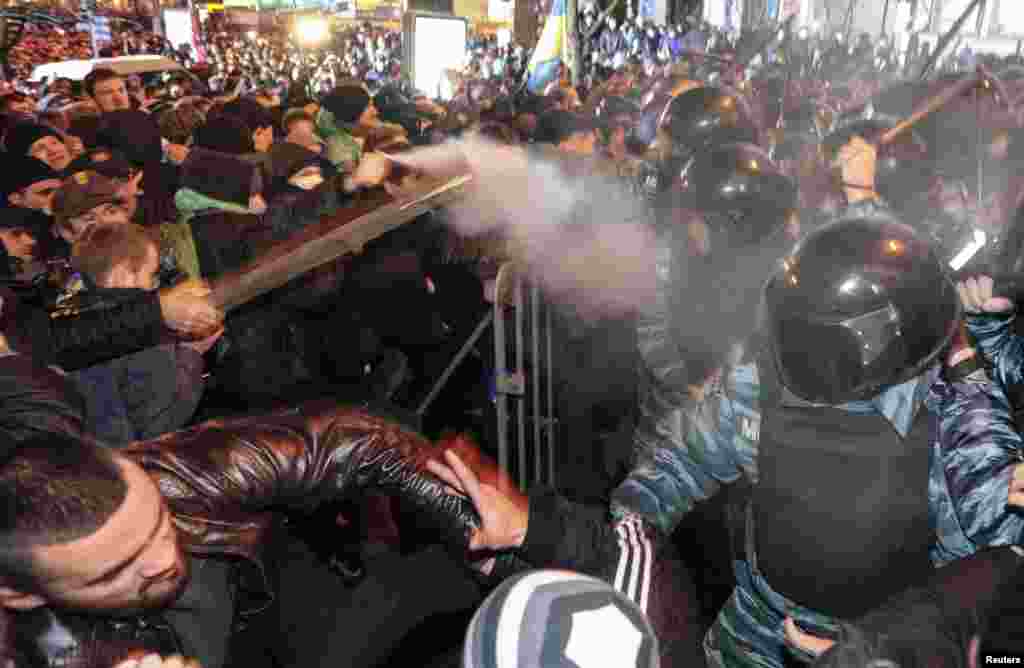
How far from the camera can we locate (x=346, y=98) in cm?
663

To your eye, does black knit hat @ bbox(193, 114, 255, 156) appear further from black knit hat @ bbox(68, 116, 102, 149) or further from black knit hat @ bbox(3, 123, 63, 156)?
black knit hat @ bbox(3, 123, 63, 156)

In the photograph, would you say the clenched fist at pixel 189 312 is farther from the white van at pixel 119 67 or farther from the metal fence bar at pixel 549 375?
the white van at pixel 119 67

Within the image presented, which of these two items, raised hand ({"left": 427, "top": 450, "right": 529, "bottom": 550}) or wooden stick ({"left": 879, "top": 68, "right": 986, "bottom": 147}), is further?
wooden stick ({"left": 879, "top": 68, "right": 986, "bottom": 147})

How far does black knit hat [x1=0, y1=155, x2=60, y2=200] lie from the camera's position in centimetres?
469

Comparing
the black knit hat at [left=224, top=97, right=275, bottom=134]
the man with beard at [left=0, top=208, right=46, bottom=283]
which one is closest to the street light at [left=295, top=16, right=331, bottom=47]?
the black knit hat at [left=224, top=97, right=275, bottom=134]

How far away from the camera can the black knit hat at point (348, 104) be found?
6570 mm

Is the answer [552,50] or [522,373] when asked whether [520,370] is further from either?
[552,50]

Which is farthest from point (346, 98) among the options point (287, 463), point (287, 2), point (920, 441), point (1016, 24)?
point (1016, 24)

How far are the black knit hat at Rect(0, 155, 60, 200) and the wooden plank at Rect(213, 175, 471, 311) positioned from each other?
229 cm

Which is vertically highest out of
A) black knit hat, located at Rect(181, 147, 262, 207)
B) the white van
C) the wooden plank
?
the white van

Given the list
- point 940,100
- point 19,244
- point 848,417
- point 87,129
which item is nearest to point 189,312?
point 848,417

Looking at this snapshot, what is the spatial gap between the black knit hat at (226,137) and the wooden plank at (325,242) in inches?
81.7

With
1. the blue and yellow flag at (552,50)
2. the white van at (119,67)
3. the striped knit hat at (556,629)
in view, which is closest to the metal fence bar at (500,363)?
the striped knit hat at (556,629)

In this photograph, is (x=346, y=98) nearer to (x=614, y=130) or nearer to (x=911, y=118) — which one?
(x=614, y=130)
